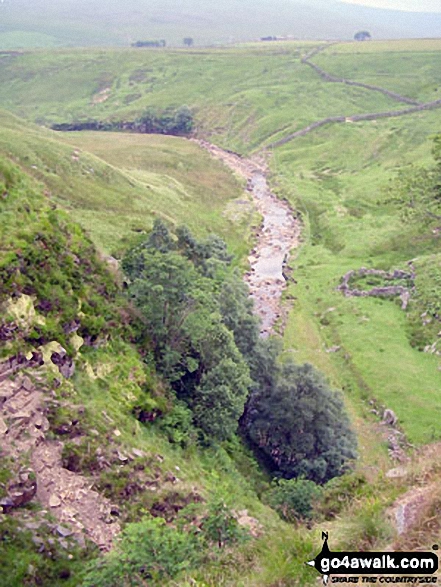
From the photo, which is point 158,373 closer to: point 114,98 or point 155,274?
point 155,274

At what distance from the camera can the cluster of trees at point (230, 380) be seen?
34469mm

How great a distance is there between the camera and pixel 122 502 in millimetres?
23766

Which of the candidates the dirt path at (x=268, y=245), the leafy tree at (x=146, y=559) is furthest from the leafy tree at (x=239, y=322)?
the leafy tree at (x=146, y=559)

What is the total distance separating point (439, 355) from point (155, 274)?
109ft

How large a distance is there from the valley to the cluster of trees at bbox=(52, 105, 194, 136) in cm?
460

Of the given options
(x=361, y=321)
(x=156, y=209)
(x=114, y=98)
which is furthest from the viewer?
(x=114, y=98)

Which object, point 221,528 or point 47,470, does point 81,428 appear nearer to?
point 47,470

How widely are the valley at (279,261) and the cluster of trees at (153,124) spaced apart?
15.1 ft

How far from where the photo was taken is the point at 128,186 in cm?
7838

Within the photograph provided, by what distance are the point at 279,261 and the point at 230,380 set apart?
4573 centimetres

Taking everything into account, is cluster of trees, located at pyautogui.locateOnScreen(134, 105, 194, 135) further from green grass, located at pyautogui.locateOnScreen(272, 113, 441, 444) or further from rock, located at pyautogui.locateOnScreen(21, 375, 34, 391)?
rock, located at pyautogui.locateOnScreen(21, 375, 34, 391)

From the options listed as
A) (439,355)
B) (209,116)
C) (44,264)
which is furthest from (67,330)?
(209,116)

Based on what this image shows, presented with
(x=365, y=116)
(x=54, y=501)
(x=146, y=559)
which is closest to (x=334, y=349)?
(x=54, y=501)

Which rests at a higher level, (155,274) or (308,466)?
(155,274)
